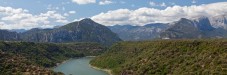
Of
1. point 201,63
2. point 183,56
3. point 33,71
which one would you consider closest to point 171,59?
point 183,56

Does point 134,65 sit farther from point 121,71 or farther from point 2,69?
point 2,69

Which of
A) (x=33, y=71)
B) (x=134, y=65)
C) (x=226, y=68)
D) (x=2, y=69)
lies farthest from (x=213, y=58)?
(x=2, y=69)

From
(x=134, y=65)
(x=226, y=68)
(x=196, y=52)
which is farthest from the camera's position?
(x=134, y=65)

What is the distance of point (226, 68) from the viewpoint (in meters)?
137

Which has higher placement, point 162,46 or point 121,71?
point 162,46

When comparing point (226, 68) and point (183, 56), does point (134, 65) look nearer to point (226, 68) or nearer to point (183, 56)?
point (183, 56)

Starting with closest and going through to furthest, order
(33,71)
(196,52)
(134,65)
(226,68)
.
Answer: (226,68), (33,71), (196,52), (134,65)

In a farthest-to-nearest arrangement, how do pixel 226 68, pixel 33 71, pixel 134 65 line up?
pixel 134 65
pixel 33 71
pixel 226 68

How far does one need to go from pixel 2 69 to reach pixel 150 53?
80663mm

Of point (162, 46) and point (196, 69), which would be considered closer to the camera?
point (196, 69)

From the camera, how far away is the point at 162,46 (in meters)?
198

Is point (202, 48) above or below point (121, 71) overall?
above

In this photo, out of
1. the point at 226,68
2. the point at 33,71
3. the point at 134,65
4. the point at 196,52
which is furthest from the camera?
the point at 134,65

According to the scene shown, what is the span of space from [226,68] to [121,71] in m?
67.9
